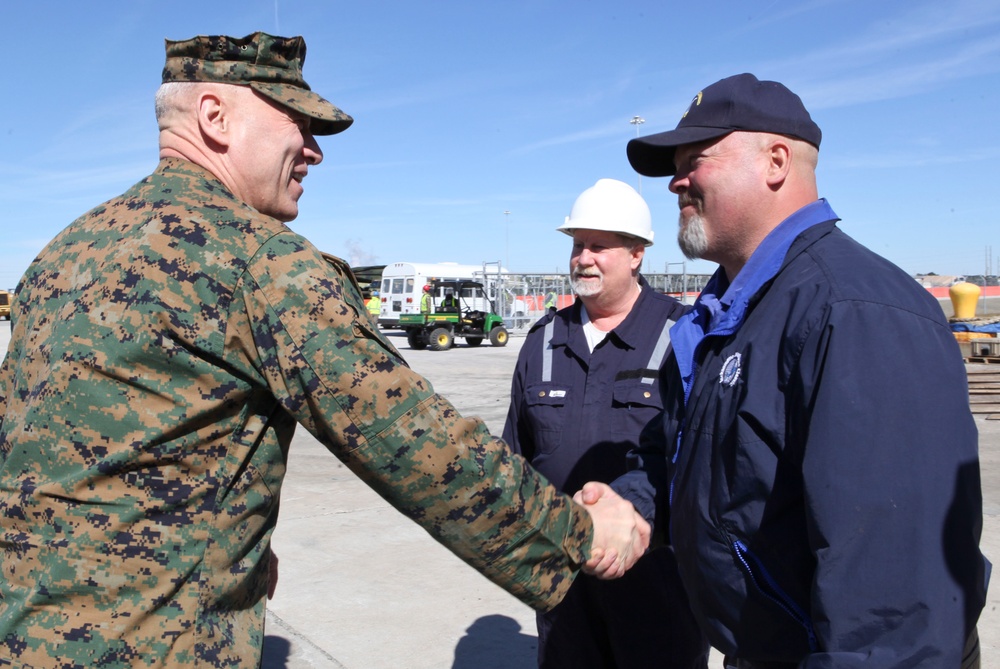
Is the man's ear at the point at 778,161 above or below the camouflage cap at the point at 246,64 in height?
below

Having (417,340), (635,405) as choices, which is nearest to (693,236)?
(635,405)

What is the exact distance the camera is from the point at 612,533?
2.43 meters

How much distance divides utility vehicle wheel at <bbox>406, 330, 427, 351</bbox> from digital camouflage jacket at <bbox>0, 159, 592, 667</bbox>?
23165mm

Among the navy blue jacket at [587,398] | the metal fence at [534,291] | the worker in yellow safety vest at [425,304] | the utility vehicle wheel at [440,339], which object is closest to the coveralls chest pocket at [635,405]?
the navy blue jacket at [587,398]

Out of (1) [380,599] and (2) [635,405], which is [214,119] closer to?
(2) [635,405]

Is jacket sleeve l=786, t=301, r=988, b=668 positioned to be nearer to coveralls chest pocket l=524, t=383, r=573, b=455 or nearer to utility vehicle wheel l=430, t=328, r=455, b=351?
coveralls chest pocket l=524, t=383, r=573, b=455

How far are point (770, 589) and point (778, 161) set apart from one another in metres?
1.03

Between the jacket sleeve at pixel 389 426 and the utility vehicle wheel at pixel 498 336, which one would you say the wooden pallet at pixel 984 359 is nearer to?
the jacket sleeve at pixel 389 426

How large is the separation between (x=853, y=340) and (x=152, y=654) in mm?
1511

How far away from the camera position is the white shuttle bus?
2734cm

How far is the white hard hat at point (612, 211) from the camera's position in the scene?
3617 millimetres

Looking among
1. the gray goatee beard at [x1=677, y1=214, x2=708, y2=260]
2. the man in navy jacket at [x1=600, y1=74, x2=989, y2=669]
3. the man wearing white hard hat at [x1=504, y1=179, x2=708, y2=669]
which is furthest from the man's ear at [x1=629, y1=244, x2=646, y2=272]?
the man in navy jacket at [x1=600, y1=74, x2=989, y2=669]

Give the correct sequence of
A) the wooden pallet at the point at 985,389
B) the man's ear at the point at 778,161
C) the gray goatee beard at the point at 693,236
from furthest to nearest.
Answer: the wooden pallet at the point at 985,389 < the gray goatee beard at the point at 693,236 < the man's ear at the point at 778,161

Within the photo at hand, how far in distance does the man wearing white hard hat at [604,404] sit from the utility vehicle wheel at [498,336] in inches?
861
